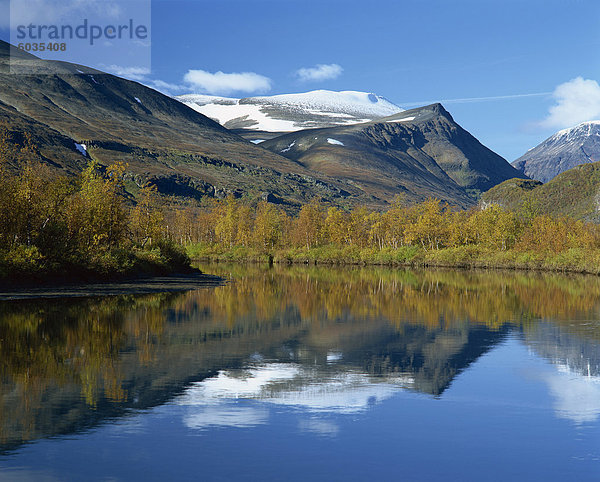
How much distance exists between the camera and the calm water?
7.66m

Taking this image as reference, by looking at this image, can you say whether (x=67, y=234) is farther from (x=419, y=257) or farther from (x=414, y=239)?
(x=414, y=239)

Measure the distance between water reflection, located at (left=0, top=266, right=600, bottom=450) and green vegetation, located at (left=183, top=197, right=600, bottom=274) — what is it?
38959mm

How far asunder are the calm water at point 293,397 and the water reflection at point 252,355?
0.19 ft

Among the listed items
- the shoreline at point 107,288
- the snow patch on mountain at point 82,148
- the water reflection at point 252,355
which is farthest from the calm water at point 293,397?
the snow patch on mountain at point 82,148

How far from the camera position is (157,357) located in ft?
46.1

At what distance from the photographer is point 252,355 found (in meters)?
14.8

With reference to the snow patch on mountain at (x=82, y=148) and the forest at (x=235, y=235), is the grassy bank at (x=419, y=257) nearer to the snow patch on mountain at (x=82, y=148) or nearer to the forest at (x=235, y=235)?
the forest at (x=235, y=235)

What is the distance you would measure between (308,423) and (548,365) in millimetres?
7485

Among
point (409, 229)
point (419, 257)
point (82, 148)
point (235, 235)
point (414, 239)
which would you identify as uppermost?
point (82, 148)

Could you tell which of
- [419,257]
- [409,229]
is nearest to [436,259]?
[419,257]

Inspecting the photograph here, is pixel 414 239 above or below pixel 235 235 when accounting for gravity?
below

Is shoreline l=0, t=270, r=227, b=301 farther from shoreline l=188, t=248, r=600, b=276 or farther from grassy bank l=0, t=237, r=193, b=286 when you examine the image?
shoreline l=188, t=248, r=600, b=276

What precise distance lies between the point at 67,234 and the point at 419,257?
46.6m

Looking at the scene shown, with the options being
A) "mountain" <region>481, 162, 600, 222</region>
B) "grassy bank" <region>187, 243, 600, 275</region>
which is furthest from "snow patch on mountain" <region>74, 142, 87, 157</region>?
"mountain" <region>481, 162, 600, 222</region>
